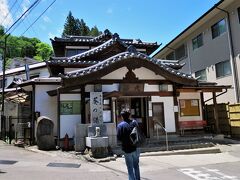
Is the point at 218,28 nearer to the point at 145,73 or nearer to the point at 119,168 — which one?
the point at 145,73

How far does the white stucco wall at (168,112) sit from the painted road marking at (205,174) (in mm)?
6953

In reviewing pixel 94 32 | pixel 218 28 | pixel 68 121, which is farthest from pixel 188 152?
pixel 94 32

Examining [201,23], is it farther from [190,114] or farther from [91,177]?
[91,177]

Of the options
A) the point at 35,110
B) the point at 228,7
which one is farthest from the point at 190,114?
the point at 35,110

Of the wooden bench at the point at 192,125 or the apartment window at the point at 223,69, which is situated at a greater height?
the apartment window at the point at 223,69

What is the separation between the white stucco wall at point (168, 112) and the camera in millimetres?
16766

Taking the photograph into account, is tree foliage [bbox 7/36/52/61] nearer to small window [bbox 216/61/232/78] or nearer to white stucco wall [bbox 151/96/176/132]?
small window [bbox 216/61/232/78]

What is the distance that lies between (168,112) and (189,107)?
3441mm

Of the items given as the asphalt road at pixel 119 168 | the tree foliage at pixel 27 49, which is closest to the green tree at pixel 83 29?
the tree foliage at pixel 27 49

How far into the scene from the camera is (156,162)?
36.5ft

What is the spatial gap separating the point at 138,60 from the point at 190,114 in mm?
6515

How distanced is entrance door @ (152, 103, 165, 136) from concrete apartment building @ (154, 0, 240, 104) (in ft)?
22.9

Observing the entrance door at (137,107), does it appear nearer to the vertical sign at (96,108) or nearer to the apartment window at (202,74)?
the vertical sign at (96,108)

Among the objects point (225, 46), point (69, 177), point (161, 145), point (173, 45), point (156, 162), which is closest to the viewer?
point (69, 177)
